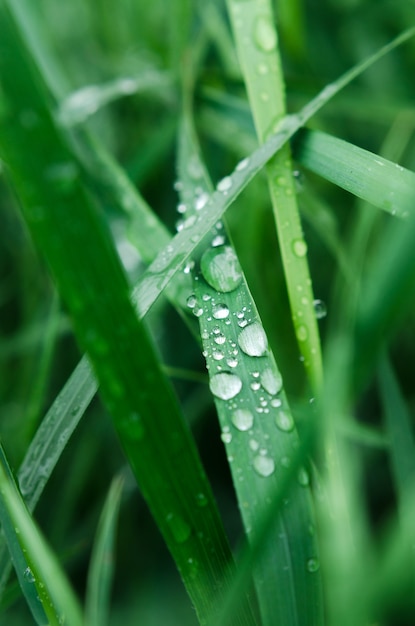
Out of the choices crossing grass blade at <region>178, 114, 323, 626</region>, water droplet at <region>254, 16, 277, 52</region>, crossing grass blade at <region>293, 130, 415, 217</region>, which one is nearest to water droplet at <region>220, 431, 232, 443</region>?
crossing grass blade at <region>178, 114, 323, 626</region>

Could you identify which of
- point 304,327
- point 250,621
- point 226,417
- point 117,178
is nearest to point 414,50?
point 117,178

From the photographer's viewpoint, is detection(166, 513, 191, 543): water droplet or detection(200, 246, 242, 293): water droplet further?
detection(200, 246, 242, 293): water droplet

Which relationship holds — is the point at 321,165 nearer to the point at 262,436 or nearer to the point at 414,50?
the point at 262,436

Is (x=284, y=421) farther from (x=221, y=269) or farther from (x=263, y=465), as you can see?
(x=221, y=269)

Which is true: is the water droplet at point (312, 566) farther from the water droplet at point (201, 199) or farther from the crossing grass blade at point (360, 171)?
the water droplet at point (201, 199)

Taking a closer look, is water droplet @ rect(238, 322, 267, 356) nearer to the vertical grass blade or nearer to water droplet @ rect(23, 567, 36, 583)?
the vertical grass blade

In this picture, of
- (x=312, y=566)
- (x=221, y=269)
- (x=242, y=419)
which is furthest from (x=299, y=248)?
(x=312, y=566)
